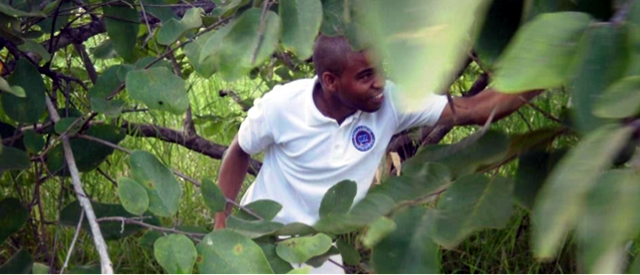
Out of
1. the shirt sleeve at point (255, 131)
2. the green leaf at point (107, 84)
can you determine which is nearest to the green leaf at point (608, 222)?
the green leaf at point (107, 84)

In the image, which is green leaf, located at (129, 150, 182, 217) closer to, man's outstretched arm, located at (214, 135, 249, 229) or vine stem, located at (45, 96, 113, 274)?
vine stem, located at (45, 96, 113, 274)

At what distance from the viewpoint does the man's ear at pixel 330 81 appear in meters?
2.54

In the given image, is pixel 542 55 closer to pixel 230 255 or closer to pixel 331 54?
pixel 230 255

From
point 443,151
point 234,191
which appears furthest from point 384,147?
point 443,151

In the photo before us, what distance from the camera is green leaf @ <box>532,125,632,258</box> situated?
52cm

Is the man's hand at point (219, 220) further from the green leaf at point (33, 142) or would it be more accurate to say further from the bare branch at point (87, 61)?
the bare branch at point (87, 61)

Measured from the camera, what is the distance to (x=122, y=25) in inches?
75.4

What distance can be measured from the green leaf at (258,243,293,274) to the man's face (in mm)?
1225

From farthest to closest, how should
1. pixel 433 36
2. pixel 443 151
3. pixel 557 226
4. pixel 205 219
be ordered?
pixel 205 219
pixel 443 151
pixel 557 226
pixel 433 36

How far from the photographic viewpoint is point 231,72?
2.84 ft

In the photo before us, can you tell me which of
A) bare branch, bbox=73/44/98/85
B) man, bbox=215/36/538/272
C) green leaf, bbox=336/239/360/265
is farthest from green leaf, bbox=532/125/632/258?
bare branch, bbox=73/44/98/85

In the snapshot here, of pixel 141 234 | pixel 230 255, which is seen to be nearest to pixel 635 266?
pixel 230 255

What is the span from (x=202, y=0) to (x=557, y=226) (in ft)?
6.03

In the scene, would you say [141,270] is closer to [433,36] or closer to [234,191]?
[234,191]
